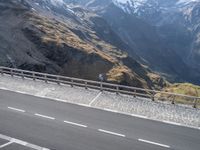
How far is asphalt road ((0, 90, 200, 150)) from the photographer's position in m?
20.3

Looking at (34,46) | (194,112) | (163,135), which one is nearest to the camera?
(163,135)

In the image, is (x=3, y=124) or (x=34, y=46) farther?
(x=34, y=46)

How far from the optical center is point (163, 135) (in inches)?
871

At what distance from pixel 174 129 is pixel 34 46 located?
66.2m

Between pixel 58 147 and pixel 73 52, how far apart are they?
8061 centimetres

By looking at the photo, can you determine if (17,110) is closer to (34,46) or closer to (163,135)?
(163,135)

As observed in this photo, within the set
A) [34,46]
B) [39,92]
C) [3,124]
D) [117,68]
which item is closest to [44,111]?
[3,124]

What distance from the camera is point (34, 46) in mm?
85875

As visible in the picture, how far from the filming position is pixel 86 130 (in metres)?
22.6

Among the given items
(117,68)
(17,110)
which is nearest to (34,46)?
(117,68)

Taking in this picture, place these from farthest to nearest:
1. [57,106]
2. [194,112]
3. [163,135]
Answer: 1. [57,106]
2. [194,112]
3. [163,135]

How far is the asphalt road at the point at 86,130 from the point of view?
20.3m

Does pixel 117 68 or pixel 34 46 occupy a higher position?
pixel 34 46

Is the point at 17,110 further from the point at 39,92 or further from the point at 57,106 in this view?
the point at 39,92
